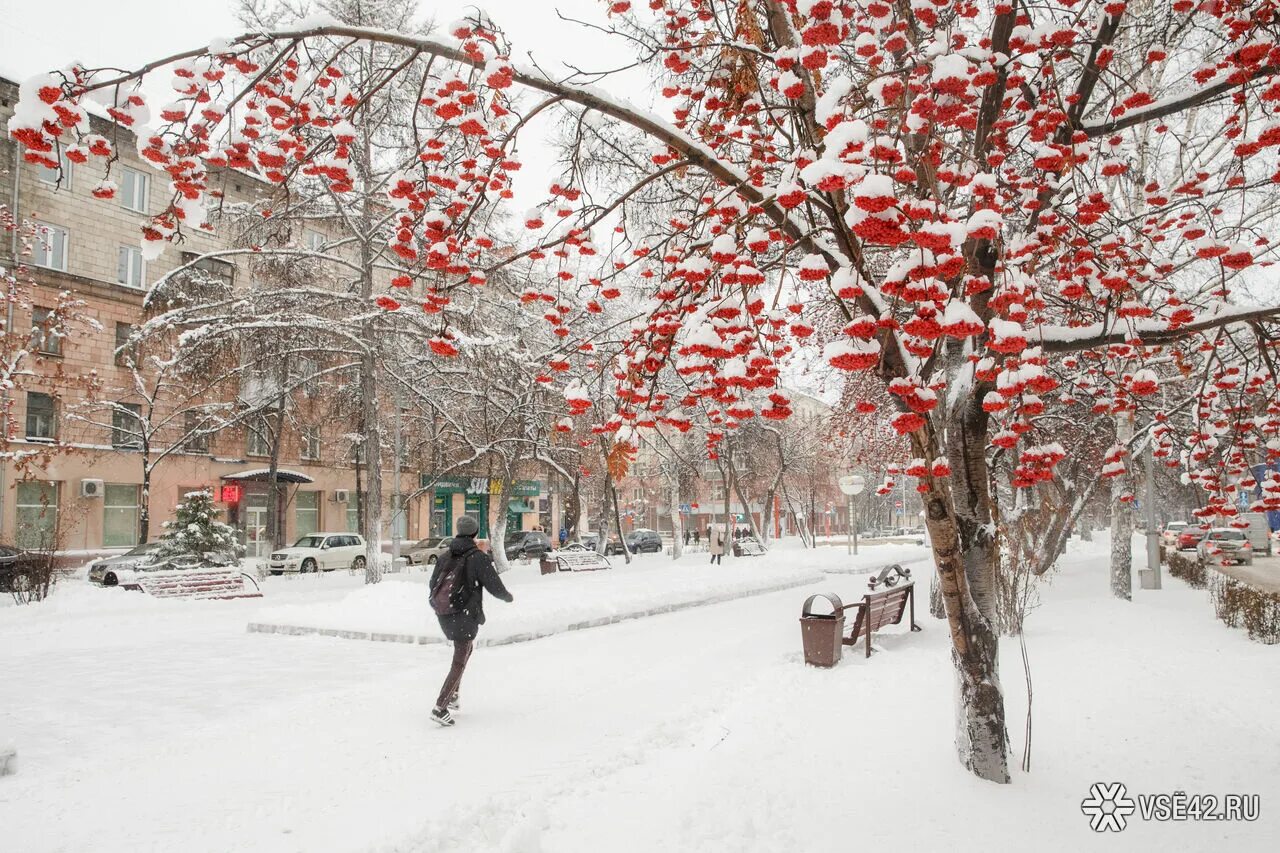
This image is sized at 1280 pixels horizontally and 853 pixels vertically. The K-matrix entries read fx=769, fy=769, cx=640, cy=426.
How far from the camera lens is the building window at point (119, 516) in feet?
100

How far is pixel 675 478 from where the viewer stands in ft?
102

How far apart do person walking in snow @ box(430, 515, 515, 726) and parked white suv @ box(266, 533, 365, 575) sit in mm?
24098

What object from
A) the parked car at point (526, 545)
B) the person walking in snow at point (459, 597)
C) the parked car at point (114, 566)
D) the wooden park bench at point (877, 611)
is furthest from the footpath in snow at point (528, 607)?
the parked car at point (526, 545)

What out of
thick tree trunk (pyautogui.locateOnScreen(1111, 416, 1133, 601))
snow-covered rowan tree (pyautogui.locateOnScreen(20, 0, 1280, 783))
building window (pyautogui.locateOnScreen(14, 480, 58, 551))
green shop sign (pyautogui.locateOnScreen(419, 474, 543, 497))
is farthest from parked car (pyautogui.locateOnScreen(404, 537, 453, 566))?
snow-covered rowan tree (pyautogui.locateOnScreen(20, 0, 1280, 783))

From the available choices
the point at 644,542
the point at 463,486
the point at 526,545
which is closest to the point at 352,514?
the point at 463,486

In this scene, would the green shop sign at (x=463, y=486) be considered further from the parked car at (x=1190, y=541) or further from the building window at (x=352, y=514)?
the parked car at (x=1190, y=541)

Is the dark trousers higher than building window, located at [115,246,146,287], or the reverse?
building window, located at [115,246,146,287]

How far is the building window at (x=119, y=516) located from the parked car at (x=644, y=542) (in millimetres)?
24604

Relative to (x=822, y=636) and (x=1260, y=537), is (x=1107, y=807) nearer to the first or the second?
(x=822, y=636)

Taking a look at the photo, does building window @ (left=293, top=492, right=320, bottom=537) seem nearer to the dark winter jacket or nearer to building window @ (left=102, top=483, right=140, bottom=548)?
building window @ (left=102, top=483, right=140, bottom=548)

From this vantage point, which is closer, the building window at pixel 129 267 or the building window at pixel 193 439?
the building window at pixel 193 439

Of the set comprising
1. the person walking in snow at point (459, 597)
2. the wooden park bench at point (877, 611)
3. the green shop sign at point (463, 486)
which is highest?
the green shop sign at point (463, 486)

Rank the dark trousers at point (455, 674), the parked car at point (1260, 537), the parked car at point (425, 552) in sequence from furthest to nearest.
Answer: the parked car at point (1260, 537), the parked car at point (425, 552), the dark trousers at point (455, 674)

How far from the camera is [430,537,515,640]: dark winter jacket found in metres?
7.24
